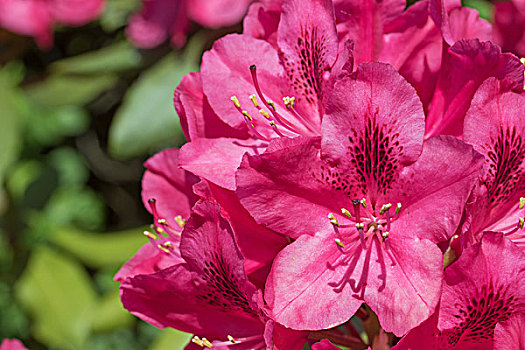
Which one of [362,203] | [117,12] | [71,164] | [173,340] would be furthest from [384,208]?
[71,164]

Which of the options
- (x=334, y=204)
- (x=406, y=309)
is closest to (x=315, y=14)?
(x=334, y=204)

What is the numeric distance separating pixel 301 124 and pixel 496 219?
27 cm

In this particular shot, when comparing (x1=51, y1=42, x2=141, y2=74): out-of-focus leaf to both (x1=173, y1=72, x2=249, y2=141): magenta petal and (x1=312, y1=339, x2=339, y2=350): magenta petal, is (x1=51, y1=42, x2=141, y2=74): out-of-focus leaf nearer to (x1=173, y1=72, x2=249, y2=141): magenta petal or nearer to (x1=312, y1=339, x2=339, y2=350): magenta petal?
(x1=173, y1=72, x2=249, y2=141): magenta petal

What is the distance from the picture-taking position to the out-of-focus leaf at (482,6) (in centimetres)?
141

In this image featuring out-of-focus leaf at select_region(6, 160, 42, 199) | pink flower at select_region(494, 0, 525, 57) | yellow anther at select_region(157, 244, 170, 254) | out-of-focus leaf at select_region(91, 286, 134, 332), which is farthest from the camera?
out-of-focus leaf at select_region(6, 160, 42, 199)

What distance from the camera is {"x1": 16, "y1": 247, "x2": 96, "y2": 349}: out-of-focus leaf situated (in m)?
1.79

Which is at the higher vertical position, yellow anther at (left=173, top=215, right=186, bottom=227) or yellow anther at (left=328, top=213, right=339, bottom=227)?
yellow anther at (left=328, top=213, right=339, bottom=227)

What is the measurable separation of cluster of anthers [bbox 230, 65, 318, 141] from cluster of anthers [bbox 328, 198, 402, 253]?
0.14 metres

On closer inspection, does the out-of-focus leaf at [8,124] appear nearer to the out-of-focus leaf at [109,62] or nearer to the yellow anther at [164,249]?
the out-of-focus leaf at [109,62]

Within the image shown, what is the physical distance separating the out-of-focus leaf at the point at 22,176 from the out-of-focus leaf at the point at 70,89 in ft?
1.19

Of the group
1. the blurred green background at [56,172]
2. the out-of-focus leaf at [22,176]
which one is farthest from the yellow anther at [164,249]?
the out-of-focus leaf at [22,176]

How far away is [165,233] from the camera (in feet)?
3.21

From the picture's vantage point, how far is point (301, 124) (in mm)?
932

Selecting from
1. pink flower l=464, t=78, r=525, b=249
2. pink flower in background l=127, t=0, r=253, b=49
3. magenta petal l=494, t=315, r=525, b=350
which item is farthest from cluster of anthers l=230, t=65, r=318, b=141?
pink flower in background l=127, t=0, r=253, b=49
